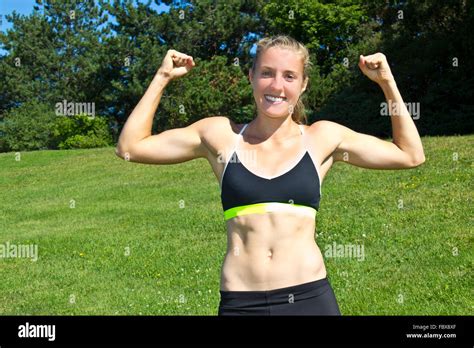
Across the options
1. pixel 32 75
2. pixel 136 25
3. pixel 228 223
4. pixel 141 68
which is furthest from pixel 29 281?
pixel 32 75

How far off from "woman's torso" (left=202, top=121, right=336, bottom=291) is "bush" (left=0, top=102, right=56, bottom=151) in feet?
132

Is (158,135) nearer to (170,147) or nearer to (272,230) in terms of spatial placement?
(170,147)

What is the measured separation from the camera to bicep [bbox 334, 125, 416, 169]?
3.33 m

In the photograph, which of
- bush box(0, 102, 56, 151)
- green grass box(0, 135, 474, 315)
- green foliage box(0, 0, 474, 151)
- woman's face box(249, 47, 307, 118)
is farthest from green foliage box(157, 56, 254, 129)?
woman's face box(249, 47, 307, 118)

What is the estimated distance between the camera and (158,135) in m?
3.30

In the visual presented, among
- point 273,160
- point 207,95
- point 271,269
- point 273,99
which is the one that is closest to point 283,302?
point 271,269

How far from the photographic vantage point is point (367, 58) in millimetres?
3248

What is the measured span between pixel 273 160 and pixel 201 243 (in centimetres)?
805

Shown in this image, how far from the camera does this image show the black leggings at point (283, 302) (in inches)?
120

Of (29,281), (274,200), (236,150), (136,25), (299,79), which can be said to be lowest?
(29,281)

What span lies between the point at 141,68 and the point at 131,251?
30459mm

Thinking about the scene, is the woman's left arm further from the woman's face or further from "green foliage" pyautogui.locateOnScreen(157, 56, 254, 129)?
"green foliage" pyautogui.locateOnScreen(157, 56, 254, 129)

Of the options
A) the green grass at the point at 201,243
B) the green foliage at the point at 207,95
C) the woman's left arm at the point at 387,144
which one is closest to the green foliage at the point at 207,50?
the green foliage at the point at 207,95
